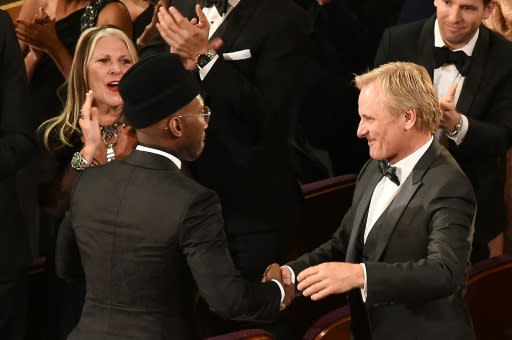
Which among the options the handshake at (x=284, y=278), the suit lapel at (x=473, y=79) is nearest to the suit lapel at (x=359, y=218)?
the handshake at (x=284, y=278)

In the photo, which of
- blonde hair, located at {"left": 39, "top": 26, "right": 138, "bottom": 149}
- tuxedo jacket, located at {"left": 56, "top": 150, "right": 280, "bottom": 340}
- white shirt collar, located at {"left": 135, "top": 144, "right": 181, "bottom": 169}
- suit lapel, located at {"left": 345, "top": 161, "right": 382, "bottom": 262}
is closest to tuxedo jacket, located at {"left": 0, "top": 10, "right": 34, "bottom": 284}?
blonde hair, located at {"left": 39, "top": 26, "right": 138, "bottom": 149}

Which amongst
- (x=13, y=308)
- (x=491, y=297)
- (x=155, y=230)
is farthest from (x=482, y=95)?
(x=13, y=308)

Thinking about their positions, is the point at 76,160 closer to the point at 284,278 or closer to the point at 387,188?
the point at 284,278

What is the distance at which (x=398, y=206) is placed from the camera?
3.45m

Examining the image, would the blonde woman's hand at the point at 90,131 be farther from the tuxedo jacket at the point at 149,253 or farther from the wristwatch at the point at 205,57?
the tuxedo jacket at the point at 149,253

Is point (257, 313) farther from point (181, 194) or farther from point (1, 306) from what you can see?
point (1, 306)

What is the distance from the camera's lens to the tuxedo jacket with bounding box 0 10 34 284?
4.09 meters

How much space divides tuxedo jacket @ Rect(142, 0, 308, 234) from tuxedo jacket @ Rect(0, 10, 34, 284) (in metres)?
0.68

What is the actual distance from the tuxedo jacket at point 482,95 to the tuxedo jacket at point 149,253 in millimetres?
1455

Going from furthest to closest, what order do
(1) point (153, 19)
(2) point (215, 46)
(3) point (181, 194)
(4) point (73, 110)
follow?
(1) point (153, 19)
(4) point (73, 110)
(2) point (215, 46)
(3) point (181, 194)

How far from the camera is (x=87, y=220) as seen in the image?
3.36 meters

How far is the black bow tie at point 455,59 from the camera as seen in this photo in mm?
4453

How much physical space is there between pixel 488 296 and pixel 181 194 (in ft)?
5.29

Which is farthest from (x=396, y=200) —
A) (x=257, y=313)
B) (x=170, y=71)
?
(x=170, y=71)
